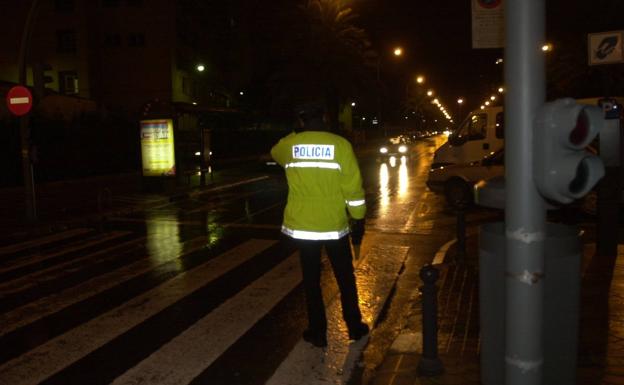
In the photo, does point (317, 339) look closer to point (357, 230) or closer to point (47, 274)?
point (357, 230)

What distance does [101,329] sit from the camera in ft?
21.0

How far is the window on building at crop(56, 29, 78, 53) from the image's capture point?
44.3 m

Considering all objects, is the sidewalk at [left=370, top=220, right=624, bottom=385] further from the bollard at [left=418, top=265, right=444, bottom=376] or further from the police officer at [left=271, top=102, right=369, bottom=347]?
the police officer at [left=271, top=102, right=369, bottom=347]

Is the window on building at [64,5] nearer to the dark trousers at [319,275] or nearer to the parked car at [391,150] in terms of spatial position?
the parked car at [391,150]

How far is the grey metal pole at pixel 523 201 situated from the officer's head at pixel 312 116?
241 centimetres

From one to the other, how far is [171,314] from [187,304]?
0.39m

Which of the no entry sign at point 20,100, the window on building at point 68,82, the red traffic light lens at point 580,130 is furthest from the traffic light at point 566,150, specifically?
the window on building at point 68,82

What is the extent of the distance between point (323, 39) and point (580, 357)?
139 feet

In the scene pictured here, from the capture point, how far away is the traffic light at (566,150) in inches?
108

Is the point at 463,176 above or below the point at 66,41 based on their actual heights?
below

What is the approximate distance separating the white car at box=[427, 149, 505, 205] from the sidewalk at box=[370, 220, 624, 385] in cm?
569

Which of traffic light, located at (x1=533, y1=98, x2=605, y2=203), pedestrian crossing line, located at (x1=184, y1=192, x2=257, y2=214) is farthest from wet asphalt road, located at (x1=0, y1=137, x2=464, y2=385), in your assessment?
traffic light, located at (x1=533, y1=98, x2=605, y2=203)

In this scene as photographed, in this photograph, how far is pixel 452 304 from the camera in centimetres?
680

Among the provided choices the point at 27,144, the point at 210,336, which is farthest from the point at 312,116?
the point at 27,144
